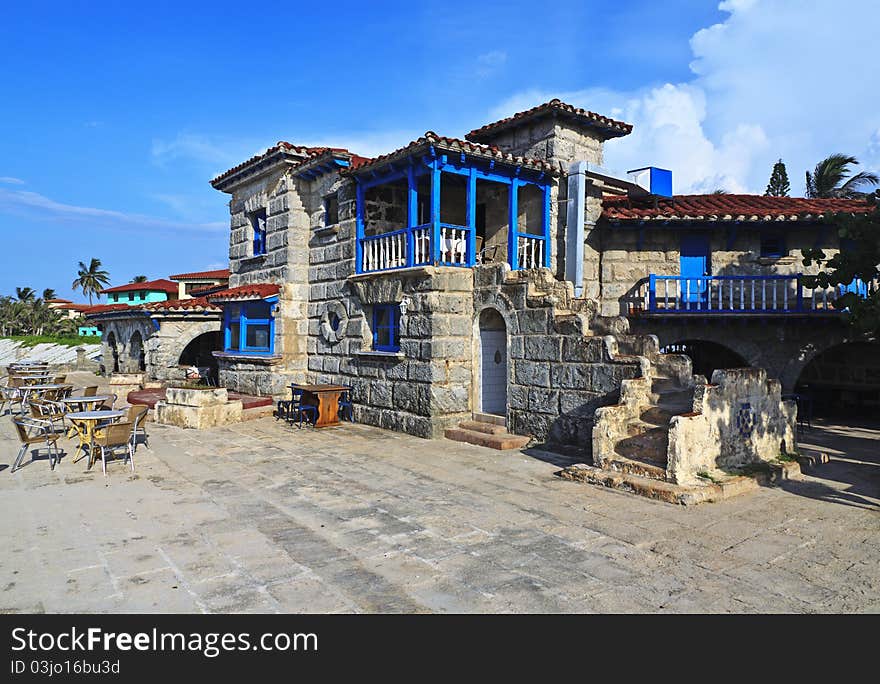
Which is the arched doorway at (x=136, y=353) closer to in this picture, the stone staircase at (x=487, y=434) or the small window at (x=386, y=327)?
the small window at (x=386, y=327)

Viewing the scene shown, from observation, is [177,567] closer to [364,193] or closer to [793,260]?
[364,193]

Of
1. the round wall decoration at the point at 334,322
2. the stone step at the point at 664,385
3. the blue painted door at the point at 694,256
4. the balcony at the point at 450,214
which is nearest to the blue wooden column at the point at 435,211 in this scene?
the balcony at the point at 450,214

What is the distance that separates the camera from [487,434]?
10609 millimetres

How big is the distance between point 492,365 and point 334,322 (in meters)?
4.52

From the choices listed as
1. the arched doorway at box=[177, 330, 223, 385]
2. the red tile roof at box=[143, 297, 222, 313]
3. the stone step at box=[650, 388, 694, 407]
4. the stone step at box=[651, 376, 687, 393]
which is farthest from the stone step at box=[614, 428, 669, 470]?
the arched doorway at box=[177, 330, 223, 385]

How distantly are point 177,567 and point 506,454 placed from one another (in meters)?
5.64

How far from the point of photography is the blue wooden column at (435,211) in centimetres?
1103

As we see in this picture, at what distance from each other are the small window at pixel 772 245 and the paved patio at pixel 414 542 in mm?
7022

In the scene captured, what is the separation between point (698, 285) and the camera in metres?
14.1

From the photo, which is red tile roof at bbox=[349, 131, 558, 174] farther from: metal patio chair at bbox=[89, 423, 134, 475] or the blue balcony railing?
metal patio chair at bbox=[89, 423, 134, 475]

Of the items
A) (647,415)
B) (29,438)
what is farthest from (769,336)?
(29,438)

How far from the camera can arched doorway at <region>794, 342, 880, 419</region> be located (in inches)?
598
